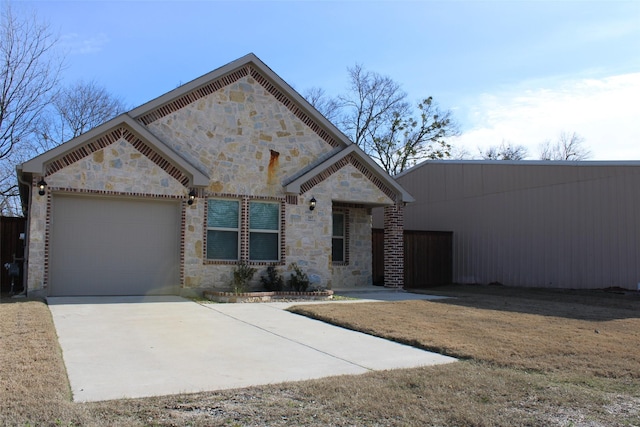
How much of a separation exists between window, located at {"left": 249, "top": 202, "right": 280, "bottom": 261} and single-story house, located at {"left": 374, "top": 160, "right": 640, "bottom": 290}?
8.42 meters

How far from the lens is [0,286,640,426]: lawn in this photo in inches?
182

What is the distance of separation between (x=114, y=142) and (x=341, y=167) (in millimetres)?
6245

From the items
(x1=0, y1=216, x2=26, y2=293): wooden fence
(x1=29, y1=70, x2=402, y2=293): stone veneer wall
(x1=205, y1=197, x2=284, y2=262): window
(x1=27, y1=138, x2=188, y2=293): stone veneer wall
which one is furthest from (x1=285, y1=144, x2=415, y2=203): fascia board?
(x1=0, y1=216, x2=26, y2=293): wooden fence

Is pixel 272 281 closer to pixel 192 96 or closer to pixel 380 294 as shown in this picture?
pixel 380 294

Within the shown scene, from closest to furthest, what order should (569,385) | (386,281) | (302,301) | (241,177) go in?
1. (569,385)
2. (302,301)
3. (241,177)
4. (386,281)

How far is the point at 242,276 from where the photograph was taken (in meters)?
14.1

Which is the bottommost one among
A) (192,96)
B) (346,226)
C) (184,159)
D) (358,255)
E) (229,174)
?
(358,255)

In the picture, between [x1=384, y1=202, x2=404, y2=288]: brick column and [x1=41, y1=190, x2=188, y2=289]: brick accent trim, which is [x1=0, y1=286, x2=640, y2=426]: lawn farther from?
[x1=384, y1=202, x2=404, y2=288]: brick column

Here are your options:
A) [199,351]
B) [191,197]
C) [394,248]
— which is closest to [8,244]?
[191,197]

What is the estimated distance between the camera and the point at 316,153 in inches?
629

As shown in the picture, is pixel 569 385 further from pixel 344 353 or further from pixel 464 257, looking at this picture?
pixel 464 257

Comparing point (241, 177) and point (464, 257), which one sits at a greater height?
point (241, 177)

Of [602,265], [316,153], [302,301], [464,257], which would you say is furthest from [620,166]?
[302,301]

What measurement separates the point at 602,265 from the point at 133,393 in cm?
1488
